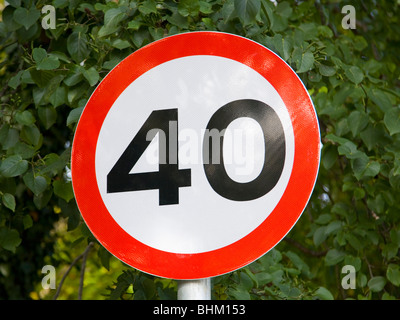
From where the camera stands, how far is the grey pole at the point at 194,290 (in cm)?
124

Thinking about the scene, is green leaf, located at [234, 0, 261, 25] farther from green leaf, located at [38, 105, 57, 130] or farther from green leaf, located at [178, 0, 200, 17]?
green leaf, located at [38, 105, 57, 130]

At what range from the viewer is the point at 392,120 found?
2.27 meters

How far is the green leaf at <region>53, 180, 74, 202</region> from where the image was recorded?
6.56ft

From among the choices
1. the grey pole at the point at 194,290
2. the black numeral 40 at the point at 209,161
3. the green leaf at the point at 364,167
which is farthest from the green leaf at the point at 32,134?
the green leaf at the point at 364,167

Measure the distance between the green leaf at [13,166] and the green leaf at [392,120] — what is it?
1277mm

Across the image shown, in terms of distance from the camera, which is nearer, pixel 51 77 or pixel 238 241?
pixel 238 241

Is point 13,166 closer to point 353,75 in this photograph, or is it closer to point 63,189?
point 63,189

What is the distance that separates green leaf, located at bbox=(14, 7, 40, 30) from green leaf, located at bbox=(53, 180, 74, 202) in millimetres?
532

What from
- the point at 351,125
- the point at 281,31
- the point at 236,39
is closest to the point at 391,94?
the point at 351,125

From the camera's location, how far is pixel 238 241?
49.3 inches

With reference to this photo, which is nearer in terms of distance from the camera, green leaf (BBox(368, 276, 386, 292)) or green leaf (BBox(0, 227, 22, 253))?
green leaf (BBox(0, 227, 22, 253))

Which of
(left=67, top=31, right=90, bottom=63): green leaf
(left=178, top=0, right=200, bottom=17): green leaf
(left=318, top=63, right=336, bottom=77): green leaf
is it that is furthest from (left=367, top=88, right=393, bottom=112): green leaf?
(left=67, top=31, right=90, bottom=63): green leaf

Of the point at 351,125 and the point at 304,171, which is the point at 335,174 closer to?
the point at 351,125
